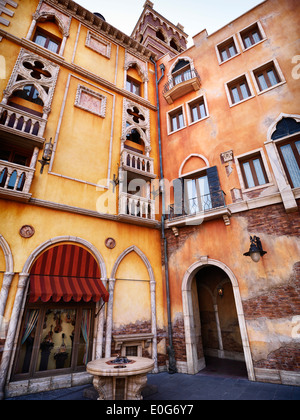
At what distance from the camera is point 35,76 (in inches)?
→ 385

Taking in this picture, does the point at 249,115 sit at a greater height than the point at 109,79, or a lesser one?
lesser

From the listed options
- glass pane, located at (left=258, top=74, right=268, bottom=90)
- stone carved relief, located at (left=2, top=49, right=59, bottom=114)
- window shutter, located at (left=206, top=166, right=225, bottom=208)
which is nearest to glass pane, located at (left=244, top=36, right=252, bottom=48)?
glass pane, located at (left=258, top=74, right=268, bottom=90)

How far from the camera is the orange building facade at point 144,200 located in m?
6.80

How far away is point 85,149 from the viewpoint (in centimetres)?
942

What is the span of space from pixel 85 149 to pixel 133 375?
A: 8.03 m

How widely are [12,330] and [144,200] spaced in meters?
6.39

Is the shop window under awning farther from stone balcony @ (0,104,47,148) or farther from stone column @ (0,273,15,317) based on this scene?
stone balcony @ (0,104,47,148)

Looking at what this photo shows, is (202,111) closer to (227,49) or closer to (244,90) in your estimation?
(244,90)

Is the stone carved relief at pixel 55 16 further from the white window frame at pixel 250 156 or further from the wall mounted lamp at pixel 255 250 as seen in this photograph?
the wall mounted lamp at pixel 255 250

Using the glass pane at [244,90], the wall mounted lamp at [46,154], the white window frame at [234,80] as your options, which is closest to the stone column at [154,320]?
the wall mounted lamp at [46,154]

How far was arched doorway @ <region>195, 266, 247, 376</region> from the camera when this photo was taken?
10180 mm
